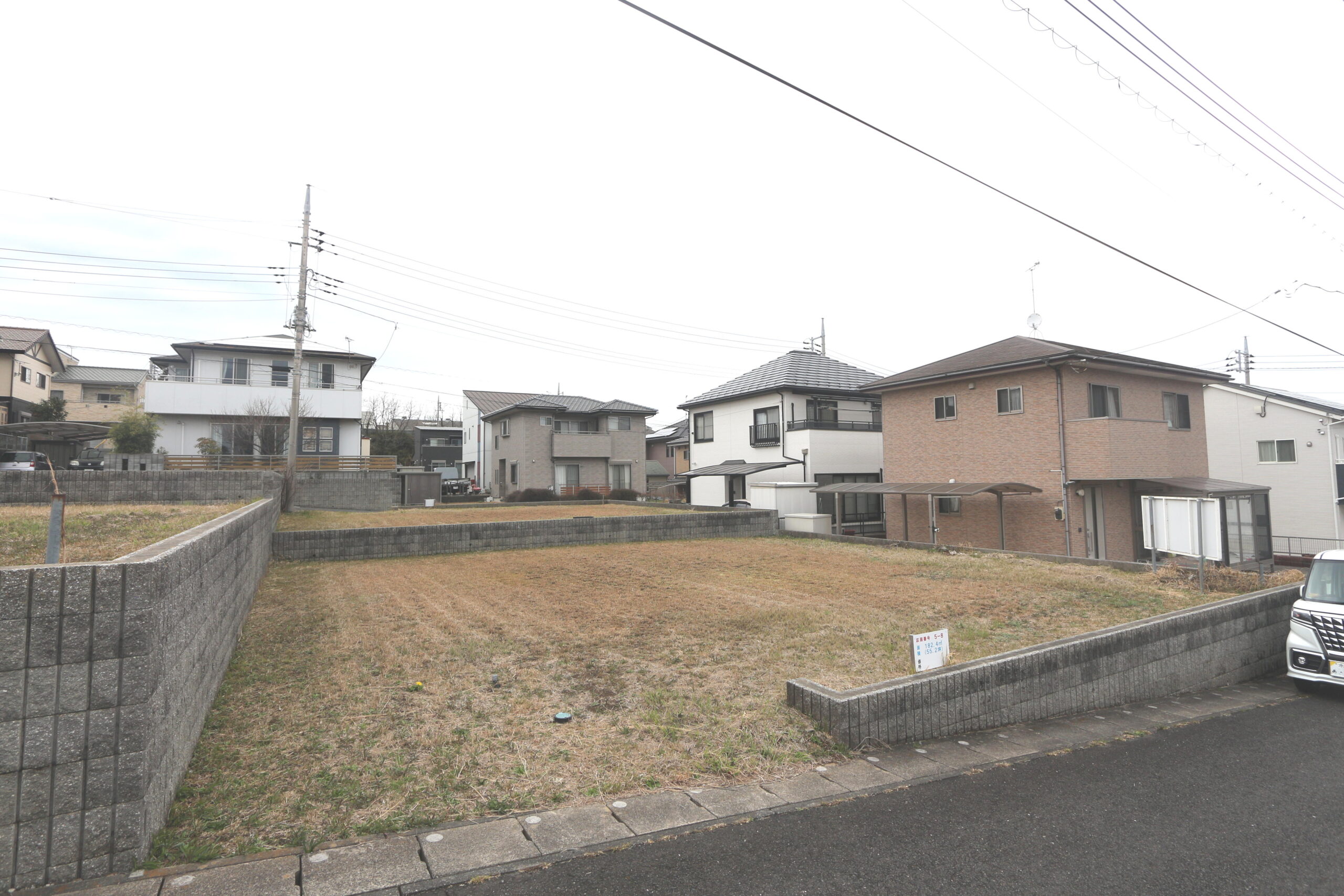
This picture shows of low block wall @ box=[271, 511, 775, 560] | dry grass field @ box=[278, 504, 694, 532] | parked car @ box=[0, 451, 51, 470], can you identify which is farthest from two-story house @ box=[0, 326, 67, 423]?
low block wall @ box=[271, 511, 775, 560]

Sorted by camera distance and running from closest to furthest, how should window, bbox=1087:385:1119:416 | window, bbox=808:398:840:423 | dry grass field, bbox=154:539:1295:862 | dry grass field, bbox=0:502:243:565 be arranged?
dry grass field, bbox=154:539:1295:862
dry grass field, bbox=0:502:243:565
window, bbox=1087:385:1119:416
window, bbox=808:398:840:423

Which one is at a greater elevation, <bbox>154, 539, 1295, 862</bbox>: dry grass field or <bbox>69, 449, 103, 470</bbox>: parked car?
<bbox>69, 449, 103, 470</bbox>: parked car

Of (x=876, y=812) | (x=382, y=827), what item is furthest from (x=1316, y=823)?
(x=382, y=827)

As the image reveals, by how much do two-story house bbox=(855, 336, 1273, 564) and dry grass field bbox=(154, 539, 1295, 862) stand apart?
5.49 meters

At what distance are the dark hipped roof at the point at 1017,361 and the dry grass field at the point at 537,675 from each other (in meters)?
6.99

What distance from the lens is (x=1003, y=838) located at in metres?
3.22

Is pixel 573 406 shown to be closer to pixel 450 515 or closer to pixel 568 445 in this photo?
pixel 568 445

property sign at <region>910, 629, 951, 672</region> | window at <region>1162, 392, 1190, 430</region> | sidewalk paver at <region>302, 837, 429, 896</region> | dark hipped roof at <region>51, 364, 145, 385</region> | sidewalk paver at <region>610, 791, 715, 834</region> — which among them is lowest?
sidewalk paver at <region>610, 791, 715, 834</region>

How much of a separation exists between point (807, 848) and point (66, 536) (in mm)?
6672

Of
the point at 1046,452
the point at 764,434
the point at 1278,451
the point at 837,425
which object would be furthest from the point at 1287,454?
the point at 764,434

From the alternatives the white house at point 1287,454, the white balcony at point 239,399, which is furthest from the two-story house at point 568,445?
the white house at point 1287,454

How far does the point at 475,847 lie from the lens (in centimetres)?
291

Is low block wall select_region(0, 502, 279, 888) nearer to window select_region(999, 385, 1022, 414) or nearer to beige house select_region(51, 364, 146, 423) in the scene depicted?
window select_region(999, 385, 1022, 414)

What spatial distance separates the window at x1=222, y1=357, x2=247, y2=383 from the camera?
86.3ft
